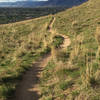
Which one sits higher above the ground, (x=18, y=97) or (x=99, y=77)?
(x=99, y=77)

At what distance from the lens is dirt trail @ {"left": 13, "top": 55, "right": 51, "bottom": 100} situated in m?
6.54

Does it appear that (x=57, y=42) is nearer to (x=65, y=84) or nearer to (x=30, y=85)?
(x=30, y=85)

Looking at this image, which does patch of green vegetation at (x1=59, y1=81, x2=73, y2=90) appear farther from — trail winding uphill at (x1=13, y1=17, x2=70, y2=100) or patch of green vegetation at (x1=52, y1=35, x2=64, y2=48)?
patch of green vegetation at (x1=52, y1=35, x2=64, y2=48)

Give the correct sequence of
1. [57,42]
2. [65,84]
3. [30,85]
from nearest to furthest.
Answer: [65,84] < [30,85] < [57,42]

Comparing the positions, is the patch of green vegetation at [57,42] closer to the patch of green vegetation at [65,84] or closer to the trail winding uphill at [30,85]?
the trail winding uphill at [30,85]

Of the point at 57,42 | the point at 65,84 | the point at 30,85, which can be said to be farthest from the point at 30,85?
the point at 57,42

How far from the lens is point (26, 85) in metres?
7.40

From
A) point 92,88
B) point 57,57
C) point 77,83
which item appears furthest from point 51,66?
point 92,88

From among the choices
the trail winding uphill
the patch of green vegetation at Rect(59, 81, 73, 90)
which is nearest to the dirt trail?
the trail winding uphill

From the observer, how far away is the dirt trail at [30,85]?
654 cm

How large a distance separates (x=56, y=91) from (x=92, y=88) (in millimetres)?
1125

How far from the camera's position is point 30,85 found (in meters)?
7.36

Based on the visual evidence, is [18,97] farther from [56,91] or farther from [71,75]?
[71,75]

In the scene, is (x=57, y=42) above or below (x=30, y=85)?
above
